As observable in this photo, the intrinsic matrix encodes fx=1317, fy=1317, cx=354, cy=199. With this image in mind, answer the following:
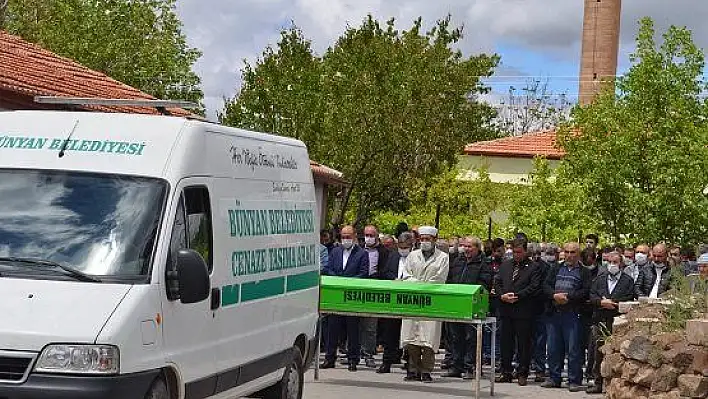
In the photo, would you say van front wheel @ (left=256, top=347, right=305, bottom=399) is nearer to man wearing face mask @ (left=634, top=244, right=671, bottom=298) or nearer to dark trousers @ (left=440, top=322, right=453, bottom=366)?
dark trousers @ (left=440, top=322, right=453, bottom=366)

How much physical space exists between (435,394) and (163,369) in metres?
7.74

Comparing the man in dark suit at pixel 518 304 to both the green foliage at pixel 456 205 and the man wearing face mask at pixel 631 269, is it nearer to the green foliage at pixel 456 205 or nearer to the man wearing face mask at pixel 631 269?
the man wearing face mask at pixel 631 269

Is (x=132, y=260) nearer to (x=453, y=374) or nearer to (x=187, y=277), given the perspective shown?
(x=187, y=277)

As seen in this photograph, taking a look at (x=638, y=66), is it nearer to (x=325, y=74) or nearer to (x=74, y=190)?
(x=325, y=74)

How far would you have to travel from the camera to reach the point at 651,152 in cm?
3859

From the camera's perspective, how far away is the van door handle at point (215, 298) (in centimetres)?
1012

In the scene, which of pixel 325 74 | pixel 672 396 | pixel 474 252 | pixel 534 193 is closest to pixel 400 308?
pixel 474 252

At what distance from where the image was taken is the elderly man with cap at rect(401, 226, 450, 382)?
1764 centimetres

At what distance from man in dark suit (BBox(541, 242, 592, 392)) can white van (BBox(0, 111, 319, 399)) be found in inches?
Answer: 286

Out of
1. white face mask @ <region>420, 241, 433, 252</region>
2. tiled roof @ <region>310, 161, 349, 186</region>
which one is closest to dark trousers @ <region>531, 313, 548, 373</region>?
white face mask @ <region>420, 241, 433, 252</region>

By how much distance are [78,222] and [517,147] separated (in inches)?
2517


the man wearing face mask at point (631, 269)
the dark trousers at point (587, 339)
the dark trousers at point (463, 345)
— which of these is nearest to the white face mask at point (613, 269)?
the man wearing face mask at point (631, 269)

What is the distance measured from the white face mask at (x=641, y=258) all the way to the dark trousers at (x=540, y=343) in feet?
5.44

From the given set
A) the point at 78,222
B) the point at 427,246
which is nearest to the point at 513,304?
the point at 427,246
